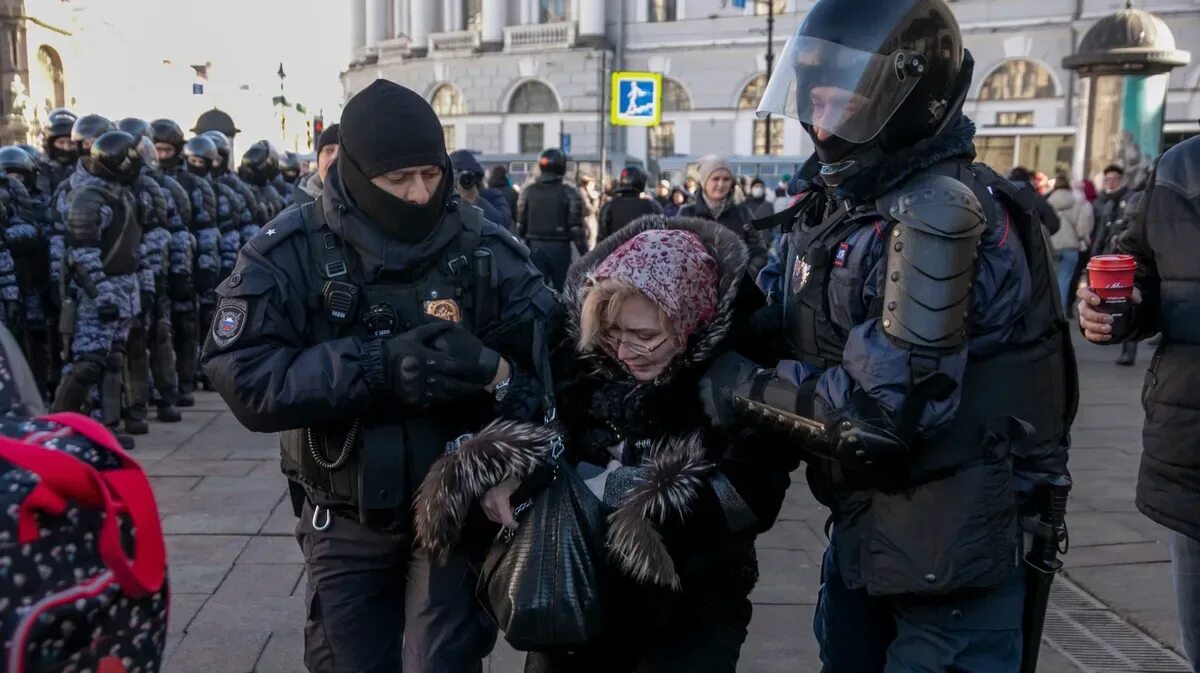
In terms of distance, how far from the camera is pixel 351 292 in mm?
2352

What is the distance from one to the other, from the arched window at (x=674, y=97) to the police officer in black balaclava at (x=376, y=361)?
39.1 meters

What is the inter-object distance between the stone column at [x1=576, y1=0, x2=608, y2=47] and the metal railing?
1.55 feet

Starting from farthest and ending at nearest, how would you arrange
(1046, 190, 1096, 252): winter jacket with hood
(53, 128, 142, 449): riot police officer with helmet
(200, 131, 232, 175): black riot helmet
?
(1046, 190, 1096, 252): winter jacket with hood → (200, 131, 232, 175): black riot helmet → (53, 128, 142, 449): riot police officer with helmet

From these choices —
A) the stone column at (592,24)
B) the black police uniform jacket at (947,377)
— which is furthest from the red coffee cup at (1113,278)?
the stone column at (592,24)

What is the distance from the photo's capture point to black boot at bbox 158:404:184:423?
7.52 meters

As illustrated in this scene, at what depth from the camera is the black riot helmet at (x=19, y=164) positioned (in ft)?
23.4

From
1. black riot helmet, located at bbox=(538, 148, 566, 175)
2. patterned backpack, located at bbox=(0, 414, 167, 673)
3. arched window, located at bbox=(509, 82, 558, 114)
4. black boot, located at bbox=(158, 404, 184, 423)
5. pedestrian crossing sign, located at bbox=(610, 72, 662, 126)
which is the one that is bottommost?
black boot, located at bbox=(158, 404, 184, 423)

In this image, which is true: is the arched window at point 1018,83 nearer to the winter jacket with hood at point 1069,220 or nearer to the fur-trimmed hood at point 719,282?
the winter jacket with hood at point 1069,220

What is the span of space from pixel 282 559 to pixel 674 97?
3803 cm

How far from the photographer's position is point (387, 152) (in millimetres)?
2371

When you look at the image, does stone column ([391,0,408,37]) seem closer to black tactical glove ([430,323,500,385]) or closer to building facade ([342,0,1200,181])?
building facade ([342,0,1200,181])

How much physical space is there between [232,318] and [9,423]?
1.02m

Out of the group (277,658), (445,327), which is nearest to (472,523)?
(445,327)

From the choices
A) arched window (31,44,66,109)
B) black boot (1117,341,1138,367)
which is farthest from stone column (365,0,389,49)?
black boot (1117,341,1138,367)
